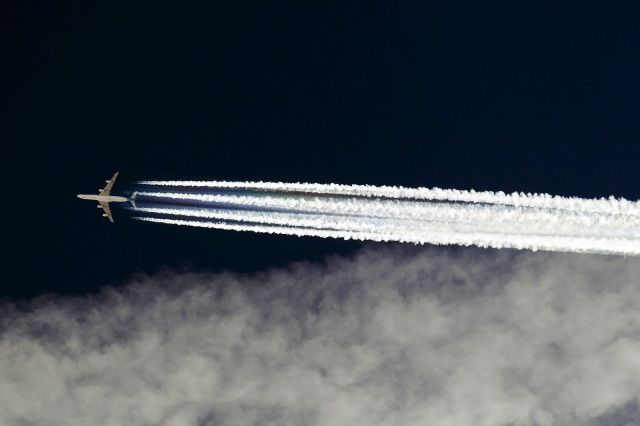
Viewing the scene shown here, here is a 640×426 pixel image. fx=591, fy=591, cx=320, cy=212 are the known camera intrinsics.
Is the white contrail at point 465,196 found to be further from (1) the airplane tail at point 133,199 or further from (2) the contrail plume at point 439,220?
(1) the airplane tail at point 133,199

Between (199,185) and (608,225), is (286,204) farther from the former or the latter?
(608,225)

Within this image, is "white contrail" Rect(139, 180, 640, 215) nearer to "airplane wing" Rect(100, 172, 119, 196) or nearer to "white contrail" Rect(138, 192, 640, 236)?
"white contrail" Rect(138, 192, 640, 236)

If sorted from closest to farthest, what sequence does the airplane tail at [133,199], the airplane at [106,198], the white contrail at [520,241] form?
the white contrail at [520,241]
the airplane tail at [133,199]
the airplane at [106,198]

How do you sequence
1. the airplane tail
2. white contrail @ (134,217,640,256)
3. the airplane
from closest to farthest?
white contrail @ (134,217,640,256)
the airplane tail
the airplane

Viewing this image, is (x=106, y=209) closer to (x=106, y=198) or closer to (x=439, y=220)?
(x=106, y=198)

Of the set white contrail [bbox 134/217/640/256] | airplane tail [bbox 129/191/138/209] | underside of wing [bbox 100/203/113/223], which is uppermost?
underside of wing [bbox 100/203/113/223]

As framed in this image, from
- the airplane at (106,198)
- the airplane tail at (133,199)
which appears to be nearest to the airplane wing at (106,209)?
the airplane at (106,198)

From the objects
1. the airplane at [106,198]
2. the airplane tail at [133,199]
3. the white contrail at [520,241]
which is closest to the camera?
the white contrail at [520,241]

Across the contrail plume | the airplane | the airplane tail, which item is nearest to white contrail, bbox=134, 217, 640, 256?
the contrail plume

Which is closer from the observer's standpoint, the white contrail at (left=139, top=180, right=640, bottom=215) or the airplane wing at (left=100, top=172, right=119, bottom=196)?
the white contrail at (left=139, top=180, right=640, bottom=215)
